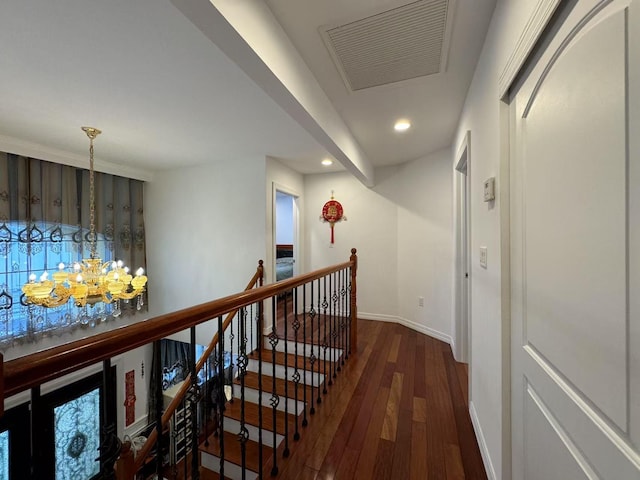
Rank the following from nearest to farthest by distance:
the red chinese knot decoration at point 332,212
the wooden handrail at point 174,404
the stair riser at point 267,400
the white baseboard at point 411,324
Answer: the wooden handrail at point 174,404, the stair riser at point 267,400, the white baseboard at point 411,324, the red chinese knot decoration at point 332,212

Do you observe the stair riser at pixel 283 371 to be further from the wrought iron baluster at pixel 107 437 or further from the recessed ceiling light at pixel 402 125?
the recessed ceiling light at pixel 402 125

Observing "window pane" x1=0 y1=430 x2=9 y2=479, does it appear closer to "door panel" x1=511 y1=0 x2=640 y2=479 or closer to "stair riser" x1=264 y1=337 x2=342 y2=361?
"stair riser" x1=264 y1=337 x2=342 y2=361

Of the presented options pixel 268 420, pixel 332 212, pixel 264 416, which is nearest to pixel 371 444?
pixel 268 420

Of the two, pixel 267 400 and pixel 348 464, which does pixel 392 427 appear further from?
pixel 267 400

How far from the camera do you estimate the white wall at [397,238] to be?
324 centimetres

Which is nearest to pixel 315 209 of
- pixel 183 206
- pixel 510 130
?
pixel 183 206

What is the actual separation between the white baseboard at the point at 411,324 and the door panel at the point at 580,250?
7.18ft

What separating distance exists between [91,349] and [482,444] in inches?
75.8

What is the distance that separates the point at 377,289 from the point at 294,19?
11.2ft

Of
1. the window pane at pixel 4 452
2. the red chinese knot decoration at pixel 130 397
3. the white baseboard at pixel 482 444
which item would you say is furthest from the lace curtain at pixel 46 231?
the white baseboard at pixel 482 444

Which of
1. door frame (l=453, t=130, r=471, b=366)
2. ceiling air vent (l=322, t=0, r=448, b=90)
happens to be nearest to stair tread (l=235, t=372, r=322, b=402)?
door frame (l=453, t=130, r=471, b=366)

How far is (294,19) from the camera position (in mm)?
1308

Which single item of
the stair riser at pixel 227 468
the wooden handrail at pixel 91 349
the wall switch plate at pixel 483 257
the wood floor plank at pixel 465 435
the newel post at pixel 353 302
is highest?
the wall switch plate at pixel 483 257

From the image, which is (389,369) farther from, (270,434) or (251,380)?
(251,380)
